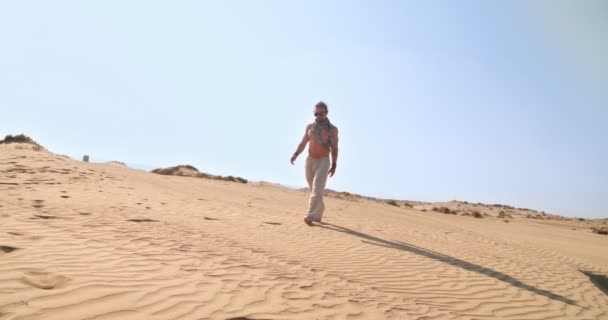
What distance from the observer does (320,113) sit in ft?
23.8

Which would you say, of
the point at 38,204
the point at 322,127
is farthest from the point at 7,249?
the point at 322,127

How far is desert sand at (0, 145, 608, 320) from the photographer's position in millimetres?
2877

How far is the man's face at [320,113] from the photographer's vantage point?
23.7 feet

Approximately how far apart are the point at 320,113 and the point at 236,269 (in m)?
4.03

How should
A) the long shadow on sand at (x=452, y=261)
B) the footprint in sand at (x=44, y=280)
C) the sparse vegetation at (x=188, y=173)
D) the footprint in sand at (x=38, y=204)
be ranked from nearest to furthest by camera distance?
the footprint in sand at (x=44, y=280)
the long shadow on sand at (x=452, y=261)
the footprint in sand at (x=38, y=204)
the sparse vegetation at (x=188, y=173)

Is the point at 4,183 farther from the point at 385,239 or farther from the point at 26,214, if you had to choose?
the point at 385,239

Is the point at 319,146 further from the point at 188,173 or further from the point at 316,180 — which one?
the point at 188,173

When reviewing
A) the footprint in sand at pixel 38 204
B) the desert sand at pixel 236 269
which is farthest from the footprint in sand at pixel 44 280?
the footprint in sand at pixel 38 204

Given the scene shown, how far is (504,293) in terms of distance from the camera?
15.4ft

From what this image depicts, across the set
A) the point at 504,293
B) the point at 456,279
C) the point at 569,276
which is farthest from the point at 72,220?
the point at 569,276

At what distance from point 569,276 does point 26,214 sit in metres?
8.38

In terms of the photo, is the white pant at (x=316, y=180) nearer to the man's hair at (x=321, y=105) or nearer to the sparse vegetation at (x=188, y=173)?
the man's hair at (x=321, y=105)

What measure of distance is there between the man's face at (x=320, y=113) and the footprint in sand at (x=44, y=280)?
5.09 meters

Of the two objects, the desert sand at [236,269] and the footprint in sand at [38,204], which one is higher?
the footprint in sand at [38,204]
